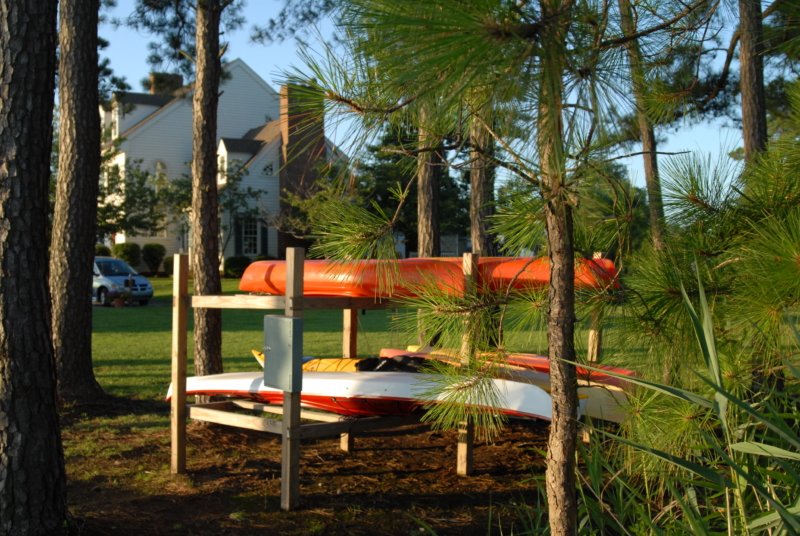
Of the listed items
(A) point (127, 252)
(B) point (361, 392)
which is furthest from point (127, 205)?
(B) point (361, 392)

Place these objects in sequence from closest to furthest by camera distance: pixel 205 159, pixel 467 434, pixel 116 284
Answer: pixel 467 434 → pixel 205 159 → pixel 116 284

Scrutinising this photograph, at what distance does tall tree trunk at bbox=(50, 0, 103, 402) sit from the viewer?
798cm

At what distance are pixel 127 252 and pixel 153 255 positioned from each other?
1.30m

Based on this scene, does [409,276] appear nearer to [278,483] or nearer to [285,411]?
[285,411]

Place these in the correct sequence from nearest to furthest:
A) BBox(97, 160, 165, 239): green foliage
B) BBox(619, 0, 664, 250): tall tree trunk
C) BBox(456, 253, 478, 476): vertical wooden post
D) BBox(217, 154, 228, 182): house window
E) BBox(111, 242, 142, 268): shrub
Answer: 1. BBox(619, 0, 664, 250): tall tree trunk
2. BBox(456, 253, 478, 476): vertical wooden post
3. BBox(97, 160, 165, 239): green foliage
4. BBox(217, 154, 228, 182): house window
5. BBox(111, 242, 142, 268): shrub

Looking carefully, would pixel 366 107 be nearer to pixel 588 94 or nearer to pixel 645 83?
pixel 588 94

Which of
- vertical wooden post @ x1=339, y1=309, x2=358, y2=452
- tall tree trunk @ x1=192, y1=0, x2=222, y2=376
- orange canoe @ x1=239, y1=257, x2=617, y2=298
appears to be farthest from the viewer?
vertical wooden post @ x1=339, y1=309, x2=358, y2=452

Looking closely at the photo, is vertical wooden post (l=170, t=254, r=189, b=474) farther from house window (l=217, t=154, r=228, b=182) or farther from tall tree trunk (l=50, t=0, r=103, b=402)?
house window (l=217, t=154, r=228, b=182)

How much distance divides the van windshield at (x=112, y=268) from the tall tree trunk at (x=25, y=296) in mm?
21427

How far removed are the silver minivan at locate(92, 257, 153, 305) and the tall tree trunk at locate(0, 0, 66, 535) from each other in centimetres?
2052

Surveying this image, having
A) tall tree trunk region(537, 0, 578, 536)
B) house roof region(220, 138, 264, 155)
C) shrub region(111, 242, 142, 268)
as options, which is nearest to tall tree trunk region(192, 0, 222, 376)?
tall tree trunk region(537, 0, 578, 536)

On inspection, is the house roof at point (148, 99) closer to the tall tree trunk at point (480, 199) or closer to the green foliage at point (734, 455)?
the tall tree trunk at point (480, 199)

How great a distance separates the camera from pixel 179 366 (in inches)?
241

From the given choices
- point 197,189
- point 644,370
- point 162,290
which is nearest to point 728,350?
point 644,370
